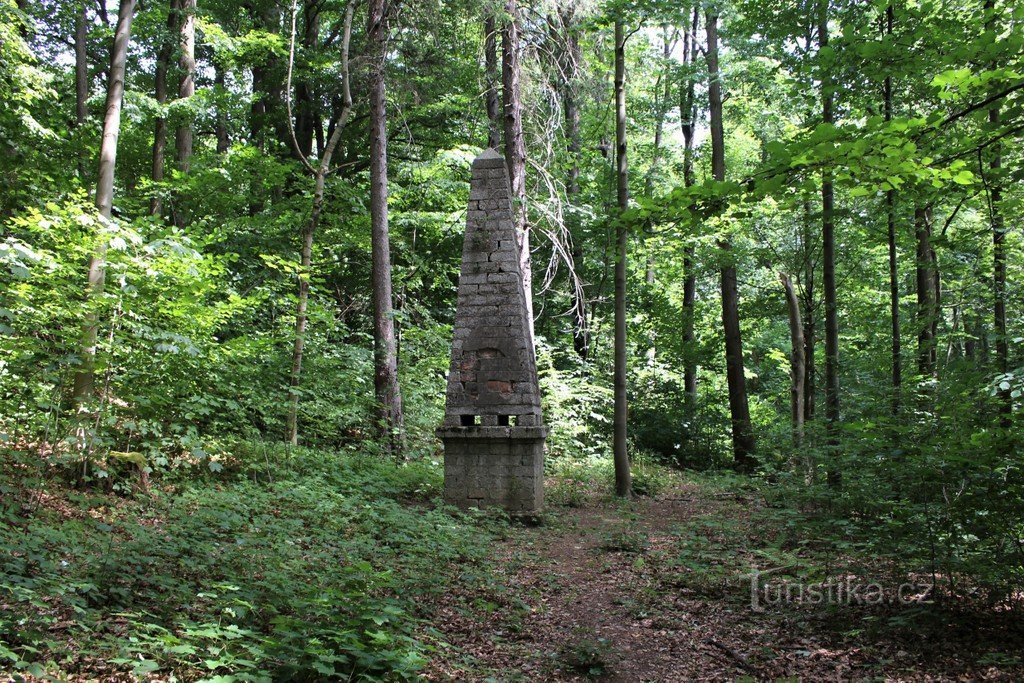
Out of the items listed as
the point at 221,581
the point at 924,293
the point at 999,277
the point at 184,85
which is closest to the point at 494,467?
the point at 221,581

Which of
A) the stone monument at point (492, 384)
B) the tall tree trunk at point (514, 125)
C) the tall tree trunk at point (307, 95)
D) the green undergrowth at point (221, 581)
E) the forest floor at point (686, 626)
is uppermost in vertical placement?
the tall tree trunk at point (307, 95)

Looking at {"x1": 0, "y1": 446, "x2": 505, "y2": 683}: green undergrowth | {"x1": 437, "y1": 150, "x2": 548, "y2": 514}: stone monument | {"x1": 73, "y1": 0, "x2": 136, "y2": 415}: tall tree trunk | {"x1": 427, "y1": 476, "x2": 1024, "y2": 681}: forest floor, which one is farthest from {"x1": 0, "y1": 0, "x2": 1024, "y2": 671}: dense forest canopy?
{"x1": 437, "y1": 150, "x2": 548, "y2": 514}: stone monument

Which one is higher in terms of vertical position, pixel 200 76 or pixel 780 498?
pixel 200 76

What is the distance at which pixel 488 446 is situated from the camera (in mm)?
9930

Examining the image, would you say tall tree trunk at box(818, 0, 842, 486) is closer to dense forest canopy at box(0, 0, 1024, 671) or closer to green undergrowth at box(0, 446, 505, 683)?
dense forest canopy at box(0, 0, 1024, 671)

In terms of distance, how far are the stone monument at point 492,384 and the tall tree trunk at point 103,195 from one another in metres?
4.56

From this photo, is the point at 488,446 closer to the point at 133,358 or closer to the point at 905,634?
the point at 133,358

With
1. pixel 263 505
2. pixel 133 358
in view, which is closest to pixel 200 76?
pixel 133 358

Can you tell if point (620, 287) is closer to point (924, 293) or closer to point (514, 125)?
point (514, 125)

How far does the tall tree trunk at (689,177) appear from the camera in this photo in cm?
1897

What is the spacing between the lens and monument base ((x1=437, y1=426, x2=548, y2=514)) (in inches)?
385

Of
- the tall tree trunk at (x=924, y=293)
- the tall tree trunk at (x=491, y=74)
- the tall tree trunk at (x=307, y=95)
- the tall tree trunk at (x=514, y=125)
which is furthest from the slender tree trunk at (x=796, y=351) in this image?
the tall tree trunk at (x=307, y=95)

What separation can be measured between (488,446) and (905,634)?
6.01 metres

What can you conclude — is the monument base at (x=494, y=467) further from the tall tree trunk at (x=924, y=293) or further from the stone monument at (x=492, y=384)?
the tall tree trunk at (x=924, y=293)
